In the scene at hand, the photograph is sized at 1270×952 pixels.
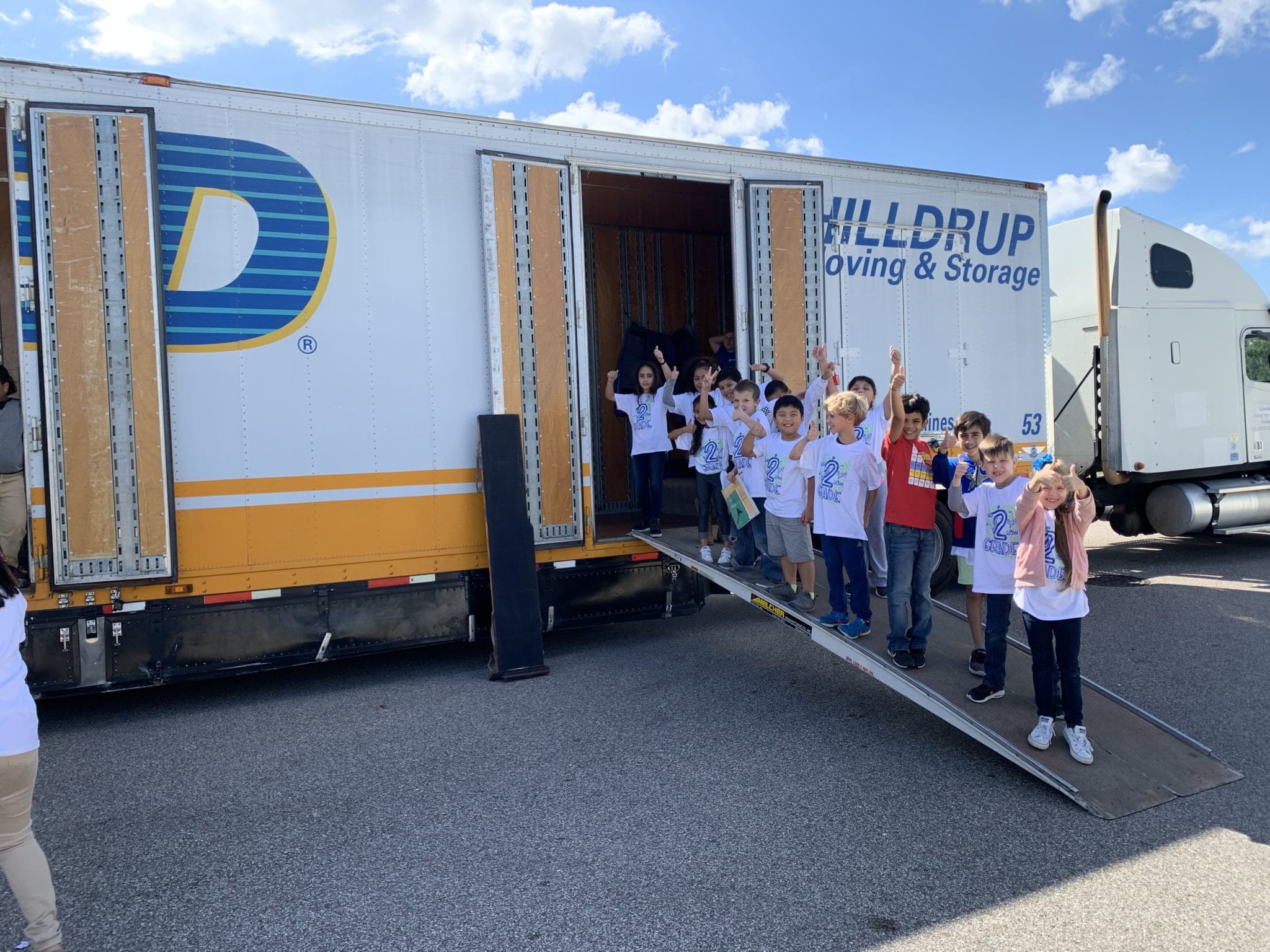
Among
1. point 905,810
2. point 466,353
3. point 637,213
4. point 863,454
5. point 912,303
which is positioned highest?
point 637,213

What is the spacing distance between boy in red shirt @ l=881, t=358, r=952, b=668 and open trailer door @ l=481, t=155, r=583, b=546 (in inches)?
88.6

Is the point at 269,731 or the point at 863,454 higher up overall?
the point at 863,454

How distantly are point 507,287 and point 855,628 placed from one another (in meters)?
3.11

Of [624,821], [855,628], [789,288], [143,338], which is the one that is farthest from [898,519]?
[143,338]

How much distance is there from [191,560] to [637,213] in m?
5.55

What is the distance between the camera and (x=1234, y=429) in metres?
9.45

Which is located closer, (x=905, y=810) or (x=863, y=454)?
(x=905, y=810)

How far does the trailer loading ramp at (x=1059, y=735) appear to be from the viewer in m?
3.76

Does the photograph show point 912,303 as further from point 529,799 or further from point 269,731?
point 269,731

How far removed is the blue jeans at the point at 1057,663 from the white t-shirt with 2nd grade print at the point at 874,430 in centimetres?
170

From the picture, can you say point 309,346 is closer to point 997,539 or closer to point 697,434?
point 697,434

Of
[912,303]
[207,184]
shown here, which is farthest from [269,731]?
[912,303]

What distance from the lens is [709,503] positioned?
A: 634 cm

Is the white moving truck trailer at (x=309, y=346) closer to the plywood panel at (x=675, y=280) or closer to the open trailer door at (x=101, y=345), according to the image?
the open trailer door at (x=101, y=345)
